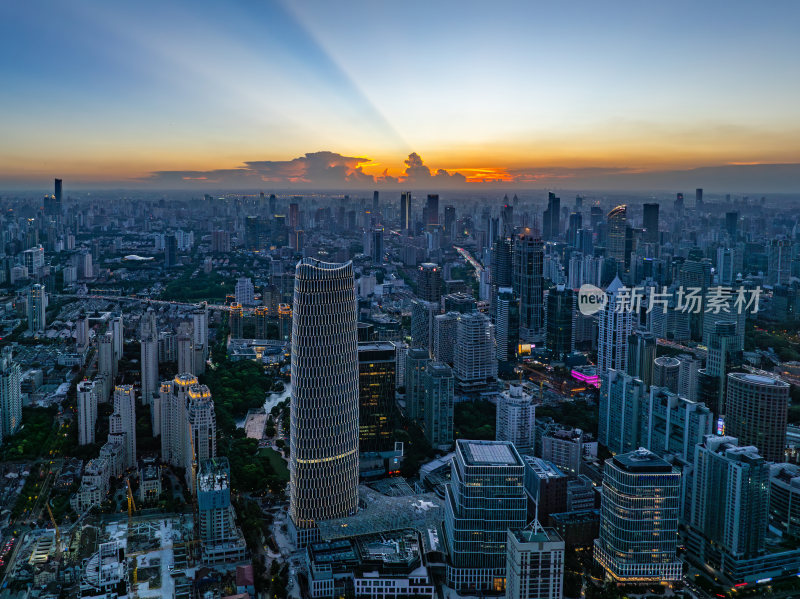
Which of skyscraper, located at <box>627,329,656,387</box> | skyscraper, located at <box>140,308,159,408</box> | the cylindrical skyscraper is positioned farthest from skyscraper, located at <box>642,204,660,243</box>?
the cylindrical skyscraper

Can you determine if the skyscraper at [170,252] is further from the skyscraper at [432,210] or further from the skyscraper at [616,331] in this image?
the skyscraper at [616,331]

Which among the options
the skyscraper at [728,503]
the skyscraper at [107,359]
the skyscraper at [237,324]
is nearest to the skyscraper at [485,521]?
the skyscraper at [728,503]

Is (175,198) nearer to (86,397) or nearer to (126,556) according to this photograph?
(86,397)

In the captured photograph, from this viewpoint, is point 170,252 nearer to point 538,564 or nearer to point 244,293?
point 244,293

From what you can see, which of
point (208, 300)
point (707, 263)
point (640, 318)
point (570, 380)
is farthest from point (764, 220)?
point (208, 300)

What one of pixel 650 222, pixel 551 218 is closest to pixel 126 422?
pixel 650 222

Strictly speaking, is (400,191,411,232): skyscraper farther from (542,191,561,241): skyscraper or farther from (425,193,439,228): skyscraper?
(542,191,561,241): skyscraper

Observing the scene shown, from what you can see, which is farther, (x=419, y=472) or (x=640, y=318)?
(x=640, y=318)
